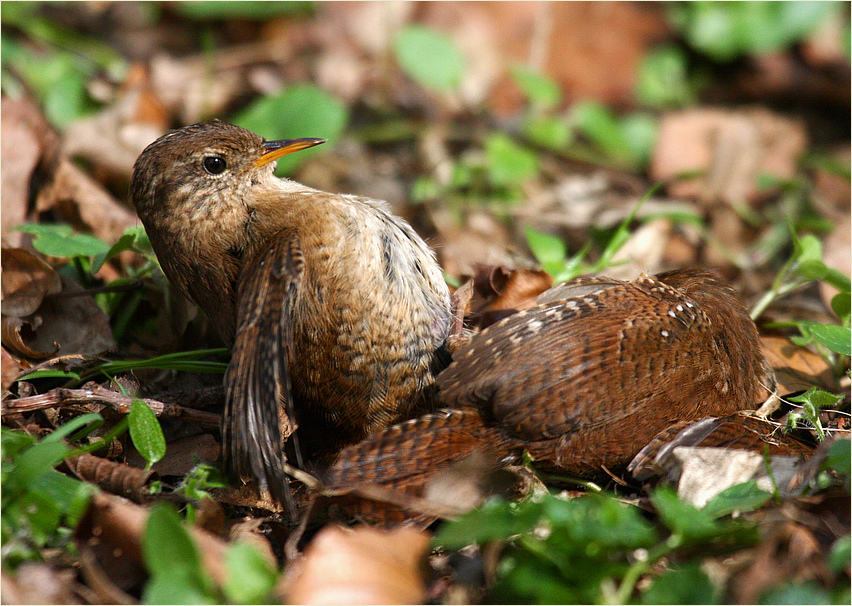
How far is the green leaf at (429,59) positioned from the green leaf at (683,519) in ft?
17.3

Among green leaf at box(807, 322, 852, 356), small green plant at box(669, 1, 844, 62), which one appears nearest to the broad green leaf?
green leaf at box(807, 322, 852, 356)

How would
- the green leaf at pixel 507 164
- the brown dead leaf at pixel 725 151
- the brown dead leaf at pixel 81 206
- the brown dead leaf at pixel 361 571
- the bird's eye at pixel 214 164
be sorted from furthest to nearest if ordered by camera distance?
the brown dead leaf at pixel 725 151 → the green leaf at pixel 507 164 → the brown dead leaf at pixel 81 206 → the bird's eye at pixel 214 164 → the brown dead leaf at pixel 361 571

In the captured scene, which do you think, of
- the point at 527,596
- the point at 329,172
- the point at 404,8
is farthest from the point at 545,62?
the point at 527,596

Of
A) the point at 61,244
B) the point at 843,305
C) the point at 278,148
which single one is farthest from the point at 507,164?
the point at 61,244

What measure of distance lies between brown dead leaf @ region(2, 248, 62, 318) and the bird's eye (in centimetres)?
90

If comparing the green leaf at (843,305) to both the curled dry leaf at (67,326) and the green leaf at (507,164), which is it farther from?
the curled dry leaf at (67,326)

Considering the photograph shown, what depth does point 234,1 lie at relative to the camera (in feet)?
23.9

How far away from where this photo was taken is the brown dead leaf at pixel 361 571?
214 cm

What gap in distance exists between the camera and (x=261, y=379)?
2.61 meters

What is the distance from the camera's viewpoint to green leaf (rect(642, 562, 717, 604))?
2.02 meters

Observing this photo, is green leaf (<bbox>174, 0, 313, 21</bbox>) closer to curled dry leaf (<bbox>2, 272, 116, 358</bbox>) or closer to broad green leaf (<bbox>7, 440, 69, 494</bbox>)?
curled dry leaf (<bbox>2, 272, 116, 358</bbox>)

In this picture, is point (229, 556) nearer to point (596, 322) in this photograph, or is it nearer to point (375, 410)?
point (375, 410)

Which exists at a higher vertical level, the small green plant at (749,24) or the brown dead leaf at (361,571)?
the small green plant at (749,24)

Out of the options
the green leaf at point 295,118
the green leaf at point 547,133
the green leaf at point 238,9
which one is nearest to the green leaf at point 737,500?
the green leaf at point 295,118
